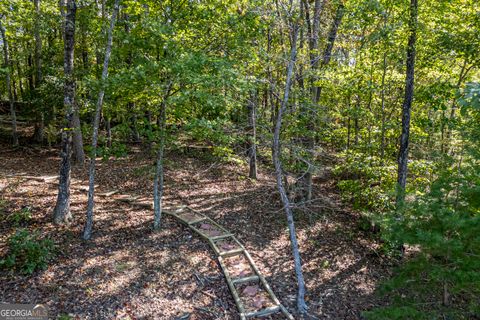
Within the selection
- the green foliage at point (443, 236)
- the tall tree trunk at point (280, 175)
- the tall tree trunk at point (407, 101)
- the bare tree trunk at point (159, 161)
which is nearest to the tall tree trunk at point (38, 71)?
the bare tree trunk at point (159, 161)

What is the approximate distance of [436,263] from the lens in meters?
4.84

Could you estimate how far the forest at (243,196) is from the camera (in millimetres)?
5496

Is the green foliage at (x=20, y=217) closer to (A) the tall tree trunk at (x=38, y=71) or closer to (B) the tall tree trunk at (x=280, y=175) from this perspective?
(B) the tall tree trunk at (x=280, y=175)

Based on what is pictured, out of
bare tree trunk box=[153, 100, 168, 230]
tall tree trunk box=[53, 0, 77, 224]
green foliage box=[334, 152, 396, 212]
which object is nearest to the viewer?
tall tree trunk box=[53, 0, 77, 224]

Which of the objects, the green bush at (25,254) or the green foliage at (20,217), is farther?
the green foliage at (20,217)

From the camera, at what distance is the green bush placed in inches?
246

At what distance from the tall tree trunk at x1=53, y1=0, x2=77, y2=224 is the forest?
1.3 inches

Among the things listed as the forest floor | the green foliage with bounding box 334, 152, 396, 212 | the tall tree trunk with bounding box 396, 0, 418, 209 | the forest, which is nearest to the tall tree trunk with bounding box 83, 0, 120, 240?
the forest

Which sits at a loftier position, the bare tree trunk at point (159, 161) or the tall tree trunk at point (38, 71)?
the tall tree trunk at point (38, 71)

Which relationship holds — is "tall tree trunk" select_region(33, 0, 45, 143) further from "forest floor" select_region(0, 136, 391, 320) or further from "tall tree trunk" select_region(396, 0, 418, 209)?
"tall tree trunk" select_region(396, 0, 418, 209)

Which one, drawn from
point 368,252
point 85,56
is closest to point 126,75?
point 368,252

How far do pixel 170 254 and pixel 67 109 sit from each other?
4.30m

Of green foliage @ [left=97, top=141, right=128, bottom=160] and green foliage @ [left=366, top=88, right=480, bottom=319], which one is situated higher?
green foliage @ [left=97, top=141, right=128, bottom=160]

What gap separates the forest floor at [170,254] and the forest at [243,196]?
5 centimetres
